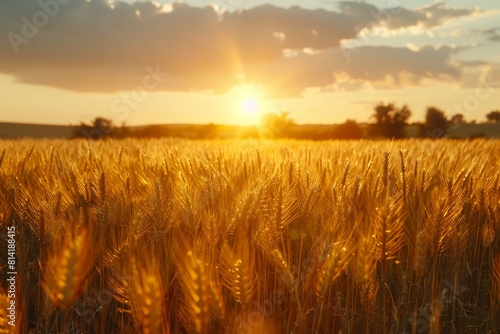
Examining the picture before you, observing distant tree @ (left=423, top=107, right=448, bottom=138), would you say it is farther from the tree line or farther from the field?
the field

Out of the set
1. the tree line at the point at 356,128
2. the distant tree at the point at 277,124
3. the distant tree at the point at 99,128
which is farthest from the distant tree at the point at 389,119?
the distant tree at the point at 99,128

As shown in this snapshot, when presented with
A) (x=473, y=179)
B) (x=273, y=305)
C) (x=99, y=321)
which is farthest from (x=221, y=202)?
(x=473, y=179)

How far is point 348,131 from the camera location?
104 ft

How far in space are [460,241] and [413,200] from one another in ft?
2.07

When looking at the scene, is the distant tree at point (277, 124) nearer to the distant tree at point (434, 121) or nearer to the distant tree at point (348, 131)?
the distant tree at point (348, 131)

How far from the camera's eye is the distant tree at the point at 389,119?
108 feet

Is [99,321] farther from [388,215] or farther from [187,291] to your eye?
[388,215]

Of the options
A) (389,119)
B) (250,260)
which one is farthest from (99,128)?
(250,260)

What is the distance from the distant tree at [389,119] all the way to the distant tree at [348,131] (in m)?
1.78

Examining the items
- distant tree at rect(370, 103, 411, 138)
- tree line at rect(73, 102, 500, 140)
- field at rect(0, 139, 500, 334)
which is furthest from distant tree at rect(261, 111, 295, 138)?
field at rect(0, 139, 500, 334)

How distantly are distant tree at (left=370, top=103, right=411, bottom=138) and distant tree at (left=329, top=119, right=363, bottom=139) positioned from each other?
5.84 ft

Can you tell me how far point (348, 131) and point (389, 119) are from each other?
3438mm

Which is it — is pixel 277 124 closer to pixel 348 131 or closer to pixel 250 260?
pixel 348 131

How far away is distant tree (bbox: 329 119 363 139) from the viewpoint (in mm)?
31828
